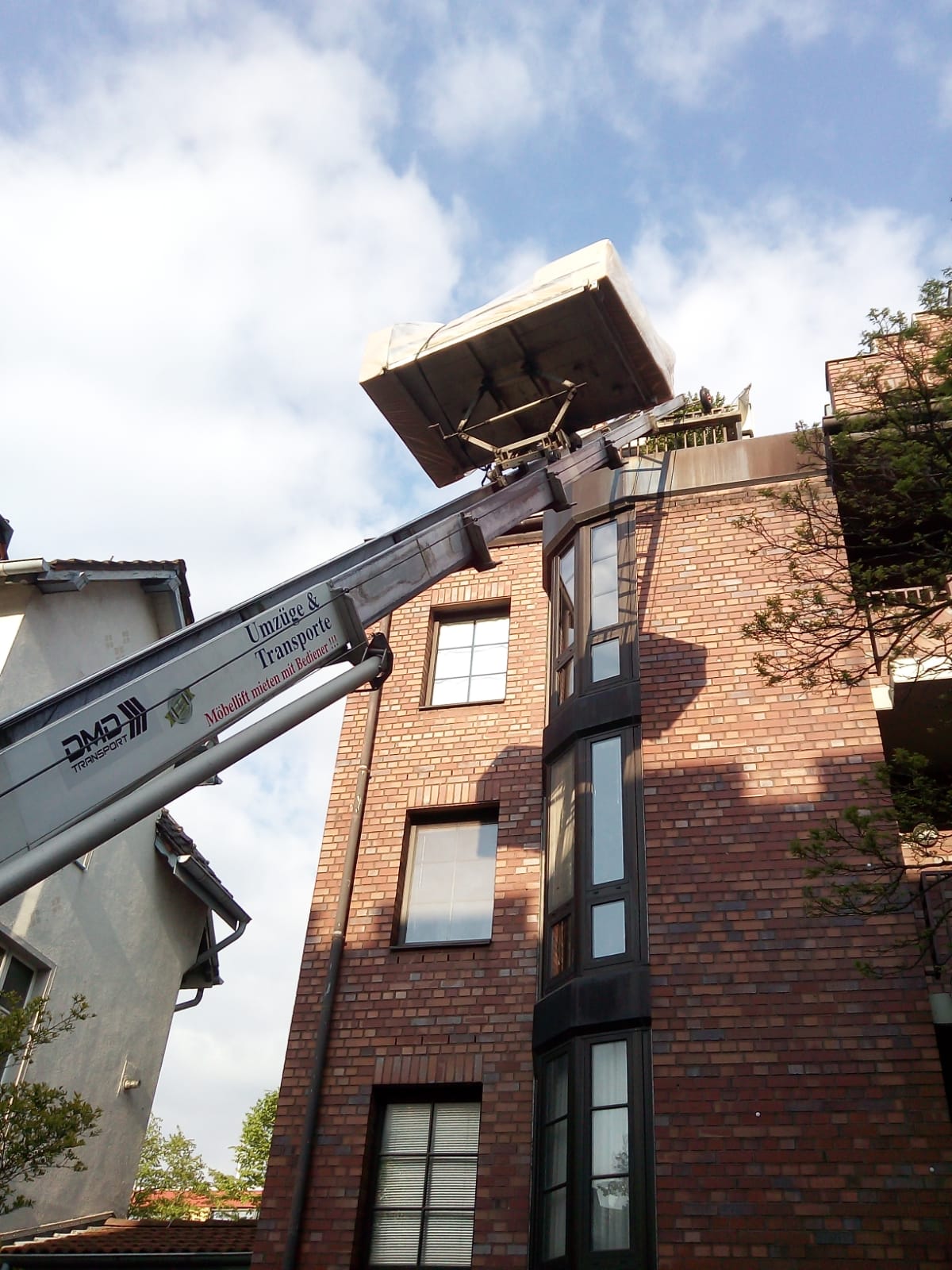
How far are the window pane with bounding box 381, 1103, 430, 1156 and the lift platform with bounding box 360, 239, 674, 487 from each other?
20.2 ft

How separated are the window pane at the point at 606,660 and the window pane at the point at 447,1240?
17.9 feet

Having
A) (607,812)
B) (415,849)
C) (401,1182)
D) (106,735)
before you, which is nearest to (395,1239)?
(401,1182)

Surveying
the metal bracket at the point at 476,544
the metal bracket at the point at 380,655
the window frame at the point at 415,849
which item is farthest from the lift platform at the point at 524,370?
the window frame at the point at 415,849

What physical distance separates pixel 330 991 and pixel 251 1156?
93.1 feet

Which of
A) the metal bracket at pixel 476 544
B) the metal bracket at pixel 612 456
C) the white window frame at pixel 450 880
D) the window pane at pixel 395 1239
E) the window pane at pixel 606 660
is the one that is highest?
the metal bracket at pixel 612 456

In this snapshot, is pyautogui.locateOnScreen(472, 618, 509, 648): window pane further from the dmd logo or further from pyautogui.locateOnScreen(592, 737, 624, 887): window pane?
the dmd logo

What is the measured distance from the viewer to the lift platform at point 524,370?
400 inches

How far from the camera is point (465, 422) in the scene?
1095cm

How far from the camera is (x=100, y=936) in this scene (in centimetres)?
1584

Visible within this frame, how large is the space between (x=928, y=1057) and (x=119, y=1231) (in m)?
9.81

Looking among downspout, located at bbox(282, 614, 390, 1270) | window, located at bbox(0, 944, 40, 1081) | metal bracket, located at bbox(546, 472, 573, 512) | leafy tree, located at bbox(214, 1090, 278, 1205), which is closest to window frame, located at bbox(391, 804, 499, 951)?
downspout, located at bbox(282, 614, 390, 1270)

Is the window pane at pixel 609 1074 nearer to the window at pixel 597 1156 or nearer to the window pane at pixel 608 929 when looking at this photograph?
the window at pixel 597 1156

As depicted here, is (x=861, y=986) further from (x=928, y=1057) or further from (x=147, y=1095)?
(x=147, y=1095)

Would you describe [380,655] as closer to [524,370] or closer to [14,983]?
[524,370]
